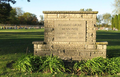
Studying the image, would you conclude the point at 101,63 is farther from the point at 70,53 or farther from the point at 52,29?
the point at 52,29

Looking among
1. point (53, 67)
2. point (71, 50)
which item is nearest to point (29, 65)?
point (53, 67)

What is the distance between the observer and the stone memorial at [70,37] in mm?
6461

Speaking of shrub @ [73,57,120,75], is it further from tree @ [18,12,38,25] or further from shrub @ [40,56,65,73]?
tree @ [18,12,38,25]

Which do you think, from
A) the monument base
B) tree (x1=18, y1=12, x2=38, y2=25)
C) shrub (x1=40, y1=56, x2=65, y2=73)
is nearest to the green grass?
the monument base

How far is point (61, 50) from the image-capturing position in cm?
658

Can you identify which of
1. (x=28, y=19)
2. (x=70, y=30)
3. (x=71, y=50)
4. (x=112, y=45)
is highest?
(x=28, y=19)

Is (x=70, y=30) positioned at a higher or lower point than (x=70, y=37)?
higher

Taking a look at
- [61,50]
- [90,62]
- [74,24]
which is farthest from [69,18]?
[90,62]

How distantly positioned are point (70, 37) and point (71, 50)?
0.61m

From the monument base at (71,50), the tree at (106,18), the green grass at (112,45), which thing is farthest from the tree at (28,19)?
the monument base at (71,50)

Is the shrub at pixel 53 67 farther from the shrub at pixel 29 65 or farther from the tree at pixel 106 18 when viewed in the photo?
the tree at pixel 106 18

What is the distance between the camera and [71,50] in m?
6.57

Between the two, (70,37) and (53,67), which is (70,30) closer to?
(70,37)

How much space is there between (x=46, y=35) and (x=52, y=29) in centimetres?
40
